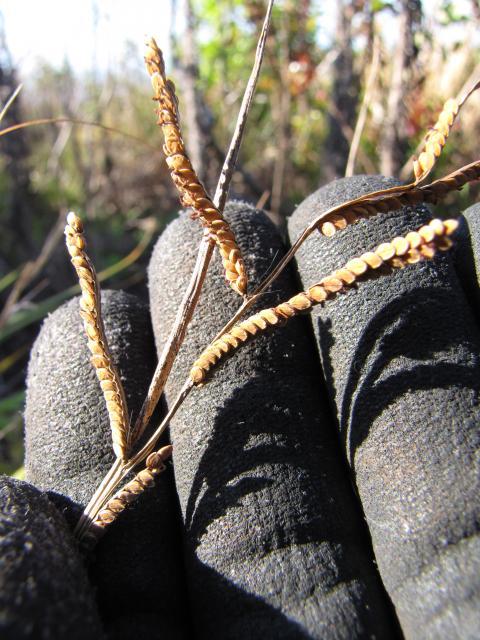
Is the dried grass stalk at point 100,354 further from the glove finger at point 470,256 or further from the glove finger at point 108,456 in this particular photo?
the glove finger at point 470,256

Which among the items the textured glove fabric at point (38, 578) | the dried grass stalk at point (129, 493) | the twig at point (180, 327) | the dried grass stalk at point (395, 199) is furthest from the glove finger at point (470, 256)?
the textured glove fabric at point (38, 578)

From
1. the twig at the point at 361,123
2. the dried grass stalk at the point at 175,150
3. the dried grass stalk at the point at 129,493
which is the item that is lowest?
the dried grass stalk at the point at 129,493

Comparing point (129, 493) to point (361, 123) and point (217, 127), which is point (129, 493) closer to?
point (361, 123)

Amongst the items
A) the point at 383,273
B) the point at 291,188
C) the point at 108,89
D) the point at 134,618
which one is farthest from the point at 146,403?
the point at 291,188

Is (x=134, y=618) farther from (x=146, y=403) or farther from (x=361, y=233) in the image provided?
(x=361, y=233)

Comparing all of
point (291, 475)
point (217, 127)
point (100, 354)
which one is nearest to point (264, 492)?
point (291, 475)

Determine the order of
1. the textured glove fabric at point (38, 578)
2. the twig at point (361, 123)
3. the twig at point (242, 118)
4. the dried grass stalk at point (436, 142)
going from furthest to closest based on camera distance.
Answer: the twig at point (361, 123), the twig at point (242, 118), the dried grass stalk at point (436, 142), the textured glove fabric at point (38, 578)
